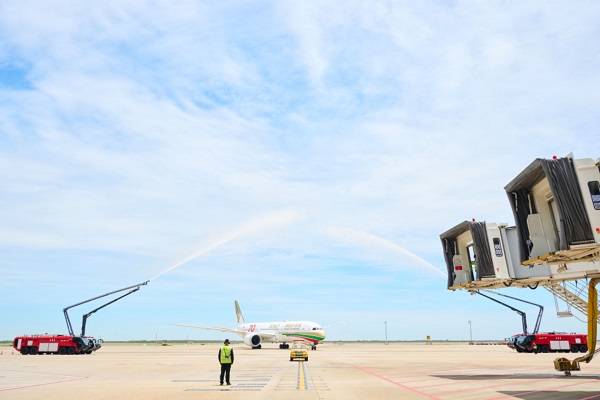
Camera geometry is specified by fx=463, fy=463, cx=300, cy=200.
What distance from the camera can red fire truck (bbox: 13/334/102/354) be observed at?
6378 centimetres

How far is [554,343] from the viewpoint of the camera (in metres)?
54.7

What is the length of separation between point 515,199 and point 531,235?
169 centimetres

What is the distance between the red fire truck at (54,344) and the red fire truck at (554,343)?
57708 mm

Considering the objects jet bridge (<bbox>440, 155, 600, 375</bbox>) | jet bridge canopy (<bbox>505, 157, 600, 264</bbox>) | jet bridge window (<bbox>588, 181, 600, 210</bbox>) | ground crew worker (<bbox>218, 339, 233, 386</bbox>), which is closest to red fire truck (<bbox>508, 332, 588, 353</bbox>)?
jet bridge (<bbox>440, 155, 600, 375</bbox>)

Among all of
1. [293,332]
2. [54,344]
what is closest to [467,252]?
[293,332]

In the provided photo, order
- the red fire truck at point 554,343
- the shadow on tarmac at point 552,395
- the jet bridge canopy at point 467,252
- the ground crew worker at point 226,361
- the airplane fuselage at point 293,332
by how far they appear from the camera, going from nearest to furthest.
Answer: the shadow on tarmac at point 552,395
the ground crew worker at point 226,361
the jet bridge canopy at point 467,252
the red fire truck at point 554,343
the airplane fuselage at point 293,332

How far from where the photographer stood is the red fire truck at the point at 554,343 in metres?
53.6

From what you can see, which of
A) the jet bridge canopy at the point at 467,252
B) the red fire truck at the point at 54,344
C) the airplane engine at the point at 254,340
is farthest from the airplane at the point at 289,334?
the jet bridge canopy at the point at 467,252

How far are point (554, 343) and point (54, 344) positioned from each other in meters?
64.8

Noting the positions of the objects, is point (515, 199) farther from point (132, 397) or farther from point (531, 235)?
point (132, 397)

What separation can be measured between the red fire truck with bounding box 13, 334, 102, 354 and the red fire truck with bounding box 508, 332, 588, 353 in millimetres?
57708

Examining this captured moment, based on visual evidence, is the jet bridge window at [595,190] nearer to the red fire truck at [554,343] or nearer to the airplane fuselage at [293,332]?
the red fire truck at [554,343]

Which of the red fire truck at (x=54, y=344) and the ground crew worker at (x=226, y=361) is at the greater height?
the red fire truck at (x=54, y=344)

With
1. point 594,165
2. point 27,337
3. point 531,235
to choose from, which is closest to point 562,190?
point 594,165
